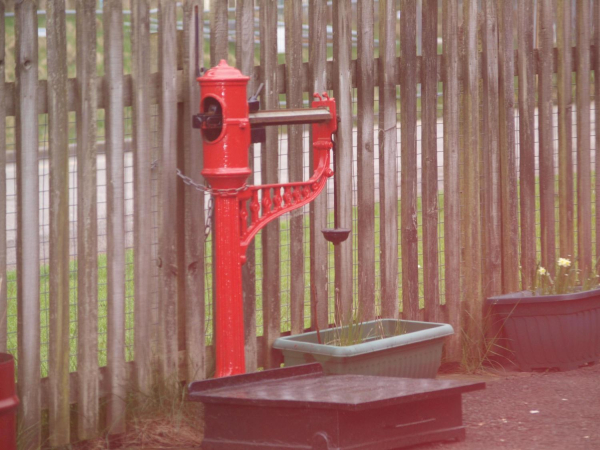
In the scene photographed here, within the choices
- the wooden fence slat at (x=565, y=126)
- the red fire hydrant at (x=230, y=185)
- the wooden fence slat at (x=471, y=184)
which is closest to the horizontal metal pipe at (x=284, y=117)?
the red fire hydrant at (x=230, y=185)

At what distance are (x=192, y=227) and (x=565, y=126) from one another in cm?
275

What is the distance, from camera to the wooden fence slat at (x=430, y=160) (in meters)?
5.23

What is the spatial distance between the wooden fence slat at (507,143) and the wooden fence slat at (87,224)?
2607 millimetres

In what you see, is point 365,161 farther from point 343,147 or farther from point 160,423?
point 160,423

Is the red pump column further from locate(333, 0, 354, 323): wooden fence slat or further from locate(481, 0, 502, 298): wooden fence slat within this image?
locate(481, 0, 502, 298): wooden fence slat

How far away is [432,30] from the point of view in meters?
5.21

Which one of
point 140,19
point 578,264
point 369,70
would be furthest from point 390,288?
point 140,19

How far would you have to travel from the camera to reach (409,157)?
5219 millimetres

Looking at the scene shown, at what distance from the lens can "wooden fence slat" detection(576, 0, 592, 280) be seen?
19.7ft

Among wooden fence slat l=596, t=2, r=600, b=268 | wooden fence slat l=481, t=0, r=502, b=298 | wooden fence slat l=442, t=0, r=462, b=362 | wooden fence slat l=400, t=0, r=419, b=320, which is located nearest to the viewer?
wooden fence slat l=400, t=0, r=419, b=320

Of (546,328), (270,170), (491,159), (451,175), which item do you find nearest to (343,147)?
(270,170)

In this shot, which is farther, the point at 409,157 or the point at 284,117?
the point at 409,157

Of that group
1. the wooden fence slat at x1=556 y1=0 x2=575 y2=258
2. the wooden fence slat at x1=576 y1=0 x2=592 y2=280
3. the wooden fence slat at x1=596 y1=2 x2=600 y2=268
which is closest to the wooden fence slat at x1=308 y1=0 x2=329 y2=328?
the wooden fence slat at x1=556 y1=0 x2=575 y2=258

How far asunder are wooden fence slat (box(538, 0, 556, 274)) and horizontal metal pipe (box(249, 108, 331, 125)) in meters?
2.09
